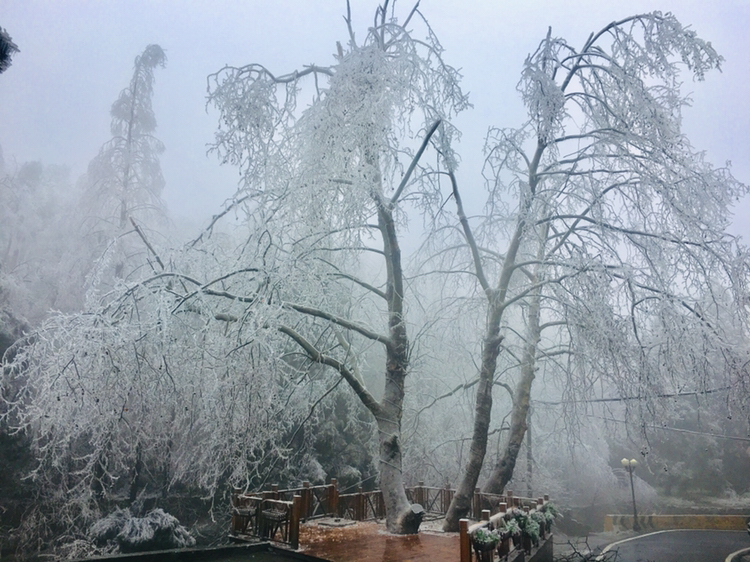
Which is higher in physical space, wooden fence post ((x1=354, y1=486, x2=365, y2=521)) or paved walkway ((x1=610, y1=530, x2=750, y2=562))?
wooden fence post ((x1=354, y1=486, x2=365, y2=521))

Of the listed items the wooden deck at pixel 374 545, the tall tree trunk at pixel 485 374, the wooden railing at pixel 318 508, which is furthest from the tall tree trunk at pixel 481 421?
the wooden deck at pixel 374 545

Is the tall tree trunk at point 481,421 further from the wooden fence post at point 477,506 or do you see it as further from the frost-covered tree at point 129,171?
the frost-covered tree at point 129,171

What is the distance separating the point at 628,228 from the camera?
7625 mm

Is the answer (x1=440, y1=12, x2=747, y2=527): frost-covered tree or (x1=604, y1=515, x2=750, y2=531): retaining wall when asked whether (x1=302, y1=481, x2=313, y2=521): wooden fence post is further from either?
(x1=604, y1=515, x2=750, y2=531): retaining wall

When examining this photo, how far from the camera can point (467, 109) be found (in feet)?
29.1

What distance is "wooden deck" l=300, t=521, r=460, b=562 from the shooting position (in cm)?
701

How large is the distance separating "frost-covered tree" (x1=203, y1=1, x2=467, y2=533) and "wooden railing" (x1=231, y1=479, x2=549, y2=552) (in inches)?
75.6

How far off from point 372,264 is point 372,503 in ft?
48.8

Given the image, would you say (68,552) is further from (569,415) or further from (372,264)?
(372,264)

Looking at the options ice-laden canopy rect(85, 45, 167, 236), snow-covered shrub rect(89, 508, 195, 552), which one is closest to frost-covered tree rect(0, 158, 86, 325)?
ice-laden canopy rect(85, 45, 167, 236)

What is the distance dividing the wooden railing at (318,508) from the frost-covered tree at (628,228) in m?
1.96

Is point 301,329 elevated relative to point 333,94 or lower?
lower

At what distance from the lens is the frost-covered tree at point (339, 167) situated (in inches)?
259

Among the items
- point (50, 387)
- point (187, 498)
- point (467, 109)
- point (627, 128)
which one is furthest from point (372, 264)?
point (50, 387)
